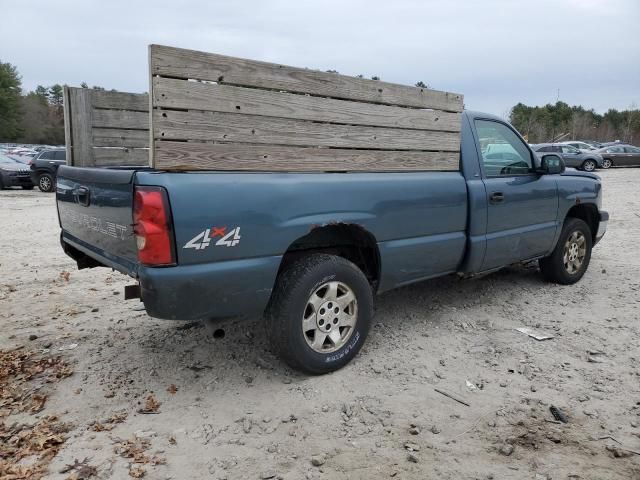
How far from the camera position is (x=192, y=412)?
3.11 meters

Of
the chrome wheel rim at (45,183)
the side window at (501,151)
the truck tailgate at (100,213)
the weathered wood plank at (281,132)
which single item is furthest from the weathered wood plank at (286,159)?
the chrome wheel rim at (45,183)

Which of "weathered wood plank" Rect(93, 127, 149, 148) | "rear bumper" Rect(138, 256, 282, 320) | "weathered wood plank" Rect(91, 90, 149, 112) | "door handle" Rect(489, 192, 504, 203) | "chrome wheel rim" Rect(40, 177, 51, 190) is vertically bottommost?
"chrome wheel rim" Rect(40, 177, 51, 190)

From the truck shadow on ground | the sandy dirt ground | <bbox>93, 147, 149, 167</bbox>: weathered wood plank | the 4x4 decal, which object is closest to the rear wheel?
the sandy dirt ground

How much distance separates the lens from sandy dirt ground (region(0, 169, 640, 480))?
265 centimetres

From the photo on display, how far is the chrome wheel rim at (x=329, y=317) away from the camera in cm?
339

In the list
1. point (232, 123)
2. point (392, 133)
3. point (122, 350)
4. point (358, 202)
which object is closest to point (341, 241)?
point (358, 202)

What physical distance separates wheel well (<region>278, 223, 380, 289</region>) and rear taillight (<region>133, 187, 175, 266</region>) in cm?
87

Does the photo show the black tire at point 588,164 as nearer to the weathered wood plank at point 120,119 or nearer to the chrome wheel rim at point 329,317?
the weathered wood plank at point 120,119

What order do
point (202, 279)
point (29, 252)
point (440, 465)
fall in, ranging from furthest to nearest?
point (29, 252) → point (202, 279) → point (440, 465)

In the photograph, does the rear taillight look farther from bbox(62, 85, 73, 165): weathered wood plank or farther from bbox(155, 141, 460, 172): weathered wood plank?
bbox(62, 85, 73, 165): weathered wood plank

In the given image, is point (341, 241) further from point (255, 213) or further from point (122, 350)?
point (122, 350)

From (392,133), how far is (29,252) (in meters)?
5.98

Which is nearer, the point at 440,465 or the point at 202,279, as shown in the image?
the point at 440,465

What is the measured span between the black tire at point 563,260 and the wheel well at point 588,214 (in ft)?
0.43
